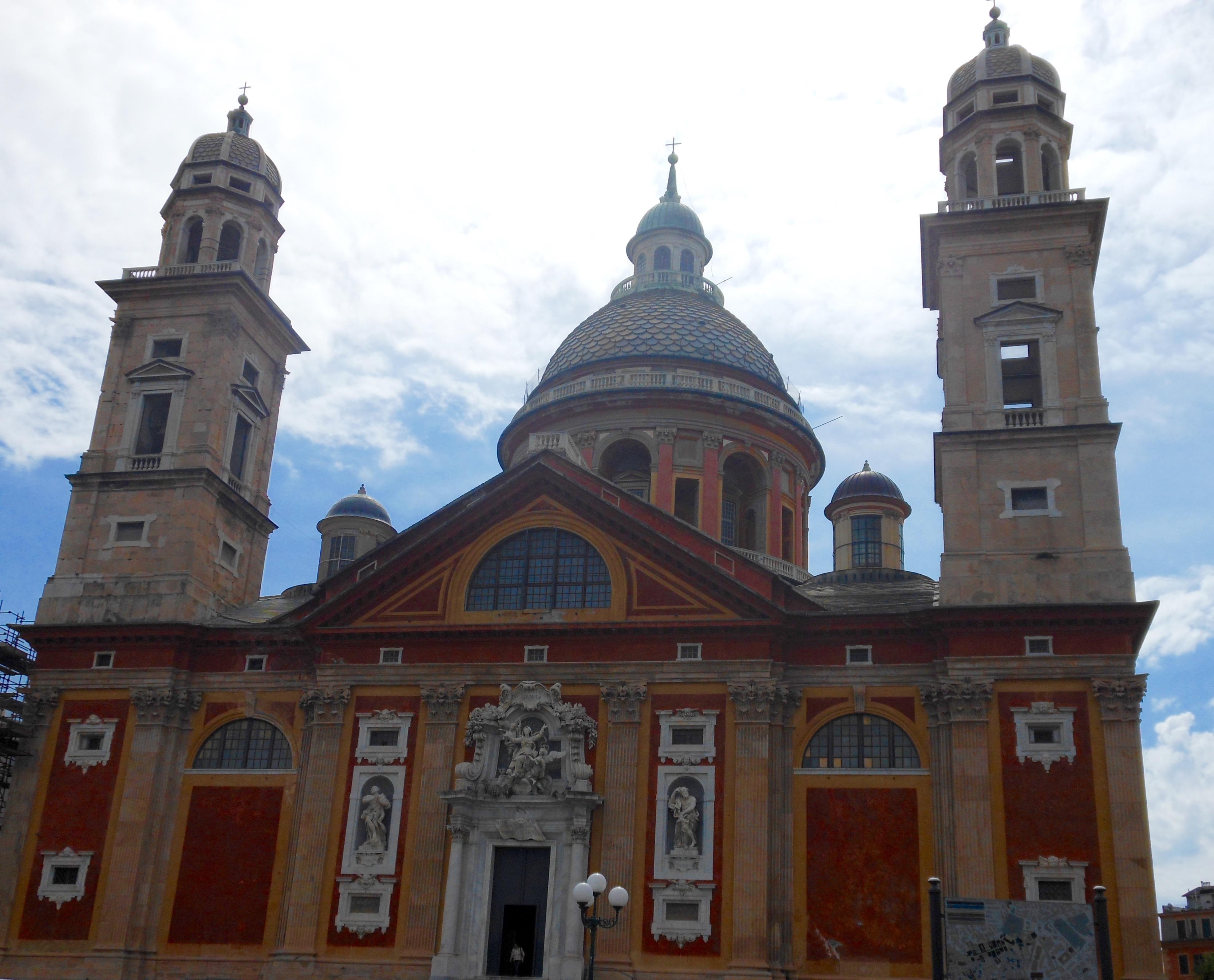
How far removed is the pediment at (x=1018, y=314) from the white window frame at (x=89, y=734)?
A: 28.6 metres

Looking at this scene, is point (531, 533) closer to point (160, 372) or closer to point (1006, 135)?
point (160, 372)

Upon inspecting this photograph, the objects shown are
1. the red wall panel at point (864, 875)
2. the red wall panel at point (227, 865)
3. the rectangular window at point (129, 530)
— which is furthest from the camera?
the rectangular window at point (129, 530)

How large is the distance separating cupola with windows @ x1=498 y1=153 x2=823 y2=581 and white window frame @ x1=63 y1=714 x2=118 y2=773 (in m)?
17.1

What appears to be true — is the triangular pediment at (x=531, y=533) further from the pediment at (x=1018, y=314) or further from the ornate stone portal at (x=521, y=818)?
the pediment at (x=1018, y=314)

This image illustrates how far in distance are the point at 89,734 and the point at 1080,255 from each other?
1294 inches

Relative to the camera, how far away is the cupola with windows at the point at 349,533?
177 feet

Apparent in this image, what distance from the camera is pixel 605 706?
3609cm

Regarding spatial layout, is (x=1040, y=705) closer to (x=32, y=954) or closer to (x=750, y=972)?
(x=750, y=972)

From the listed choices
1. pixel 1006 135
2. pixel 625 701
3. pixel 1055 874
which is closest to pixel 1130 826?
pixel 1055 874

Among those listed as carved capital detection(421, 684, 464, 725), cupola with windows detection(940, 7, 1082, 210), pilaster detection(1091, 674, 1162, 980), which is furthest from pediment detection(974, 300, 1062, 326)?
carved capital detection(421, 684, 464, 725)

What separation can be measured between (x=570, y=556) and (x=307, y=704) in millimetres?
8779

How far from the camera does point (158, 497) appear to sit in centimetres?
4203

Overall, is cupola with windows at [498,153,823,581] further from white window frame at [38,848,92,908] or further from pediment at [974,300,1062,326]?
white window frame at [38,848,92,908]

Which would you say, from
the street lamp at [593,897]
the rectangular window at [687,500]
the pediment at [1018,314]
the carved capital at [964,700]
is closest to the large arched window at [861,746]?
the carved capital at [964,700]
